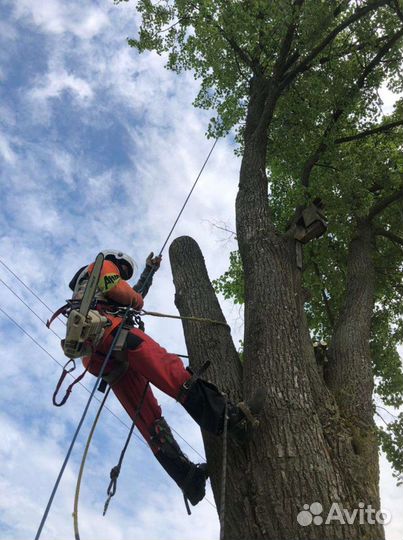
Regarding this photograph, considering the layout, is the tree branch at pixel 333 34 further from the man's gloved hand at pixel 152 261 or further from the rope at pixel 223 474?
the rope at pixel 223 474

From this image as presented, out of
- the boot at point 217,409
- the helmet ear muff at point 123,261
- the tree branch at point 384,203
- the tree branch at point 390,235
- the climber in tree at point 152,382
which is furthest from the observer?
the tree branch at point 390,235

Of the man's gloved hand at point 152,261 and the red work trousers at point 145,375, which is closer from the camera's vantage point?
the red work trousers at point 145,375

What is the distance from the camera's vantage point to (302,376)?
331 cm

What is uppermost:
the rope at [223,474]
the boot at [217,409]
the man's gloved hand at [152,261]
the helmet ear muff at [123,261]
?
the man's gloved hand at [152,261]

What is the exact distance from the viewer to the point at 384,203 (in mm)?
5832

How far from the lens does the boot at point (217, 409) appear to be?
9.87ft

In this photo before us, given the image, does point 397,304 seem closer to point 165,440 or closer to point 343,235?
point 343,235

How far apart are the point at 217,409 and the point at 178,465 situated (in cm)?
71

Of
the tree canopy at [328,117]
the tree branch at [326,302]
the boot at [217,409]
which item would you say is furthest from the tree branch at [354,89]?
the boot at [217,409]

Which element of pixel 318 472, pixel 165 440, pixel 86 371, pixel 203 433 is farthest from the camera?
pixel 86 371

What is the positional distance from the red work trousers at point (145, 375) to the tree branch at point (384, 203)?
3633 millimetres

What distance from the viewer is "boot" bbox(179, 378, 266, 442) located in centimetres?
301

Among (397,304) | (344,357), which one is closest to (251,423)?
(344,357)

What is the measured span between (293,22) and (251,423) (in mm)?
4571
